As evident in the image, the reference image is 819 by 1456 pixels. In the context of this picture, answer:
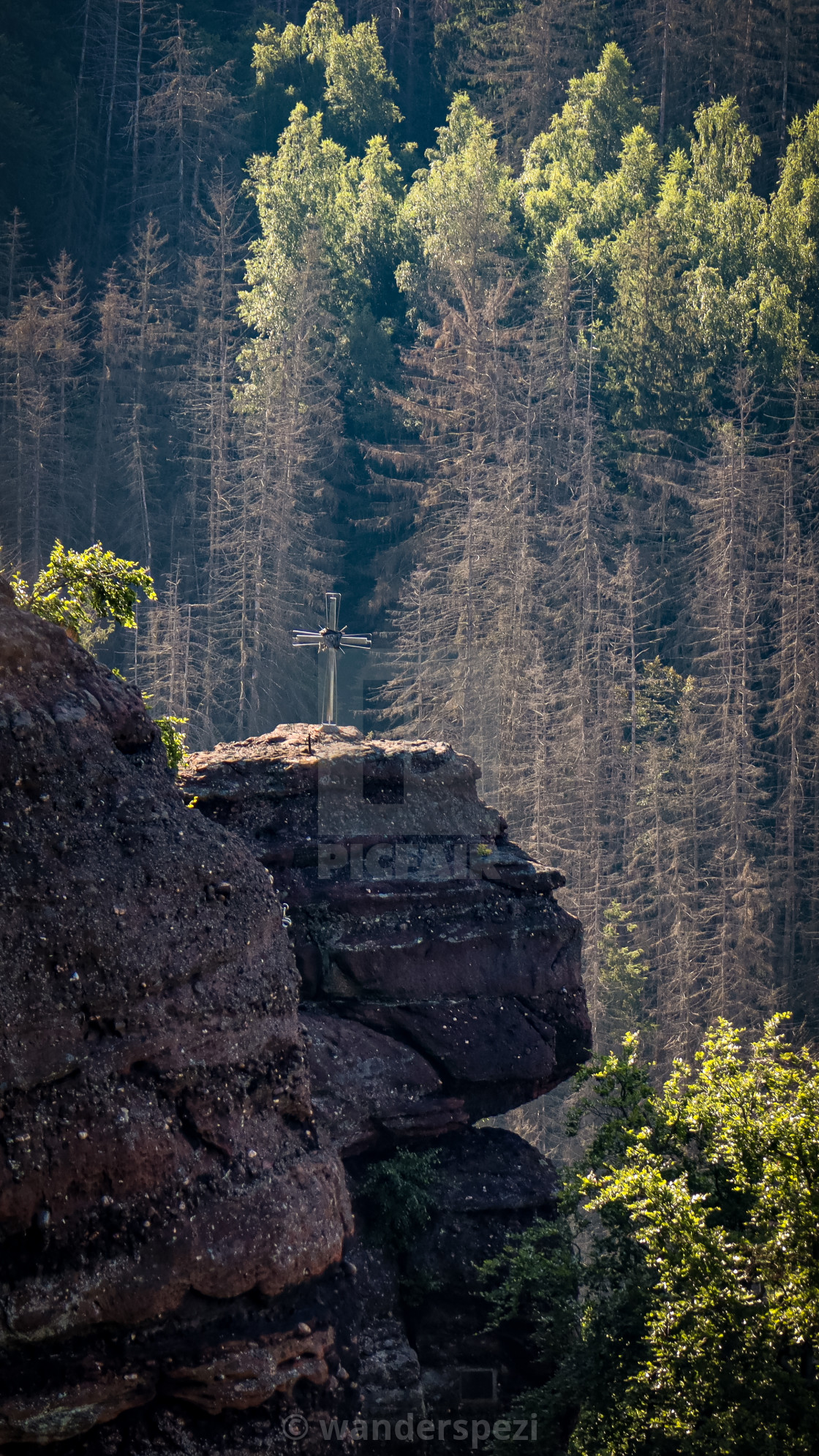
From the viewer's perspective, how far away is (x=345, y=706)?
49875 millimetres

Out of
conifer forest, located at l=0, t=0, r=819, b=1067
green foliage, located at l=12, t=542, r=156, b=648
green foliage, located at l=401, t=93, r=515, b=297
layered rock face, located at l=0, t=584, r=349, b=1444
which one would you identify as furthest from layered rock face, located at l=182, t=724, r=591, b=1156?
green foliage, located at l=401, t=93, r=515, b=297

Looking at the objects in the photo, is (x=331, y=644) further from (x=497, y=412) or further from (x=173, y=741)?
(x=497, y=412)

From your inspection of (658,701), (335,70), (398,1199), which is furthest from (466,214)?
(398,1199)

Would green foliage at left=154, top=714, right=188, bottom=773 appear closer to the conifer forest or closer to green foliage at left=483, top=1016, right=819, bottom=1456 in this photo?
green foliage at left=483, top=1016, right=819, bottom=1456

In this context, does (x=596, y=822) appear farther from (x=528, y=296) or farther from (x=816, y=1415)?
(x=816, y=1415)

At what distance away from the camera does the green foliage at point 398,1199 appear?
1501cm

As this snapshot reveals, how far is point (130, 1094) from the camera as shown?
36.6 ft

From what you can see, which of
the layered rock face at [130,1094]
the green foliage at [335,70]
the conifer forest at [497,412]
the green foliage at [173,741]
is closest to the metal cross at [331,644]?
the green foliage at [173,741]

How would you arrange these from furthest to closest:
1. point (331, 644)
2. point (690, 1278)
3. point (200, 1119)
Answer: point (331, 644) → point (690, 1278) → point (200, 1119)

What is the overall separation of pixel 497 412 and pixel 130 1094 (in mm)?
46409

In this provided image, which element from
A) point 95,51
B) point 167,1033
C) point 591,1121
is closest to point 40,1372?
point 167,1033

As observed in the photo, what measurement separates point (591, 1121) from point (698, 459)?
2655cm

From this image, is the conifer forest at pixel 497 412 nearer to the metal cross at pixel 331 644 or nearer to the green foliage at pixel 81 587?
the metal cross at pixel 331 644

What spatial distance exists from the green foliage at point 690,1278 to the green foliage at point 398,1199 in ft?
3.11
